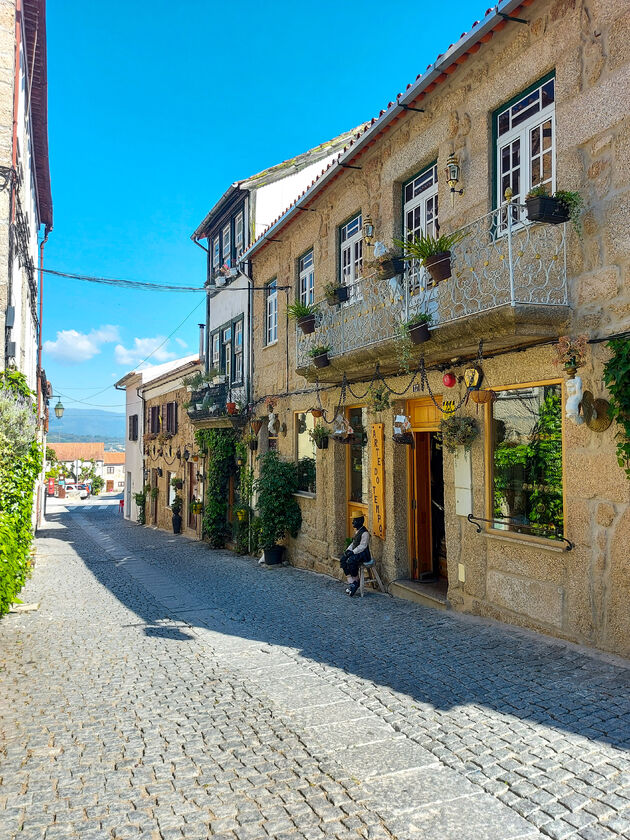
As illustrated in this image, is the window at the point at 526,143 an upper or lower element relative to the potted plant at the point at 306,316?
upper

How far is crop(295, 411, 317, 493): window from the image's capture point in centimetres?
1291

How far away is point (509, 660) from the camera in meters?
6.01

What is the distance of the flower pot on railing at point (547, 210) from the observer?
20.0ft

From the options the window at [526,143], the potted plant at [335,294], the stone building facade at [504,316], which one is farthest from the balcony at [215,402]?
the window at [526,143]

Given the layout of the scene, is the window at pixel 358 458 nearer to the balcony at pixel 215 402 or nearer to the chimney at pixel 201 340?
the balcony at pixel 215 402

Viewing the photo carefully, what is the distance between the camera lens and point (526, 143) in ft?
23.5

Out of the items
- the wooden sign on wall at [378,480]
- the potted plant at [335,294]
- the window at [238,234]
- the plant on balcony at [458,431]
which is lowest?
the wooden sign on wall at [378,480]

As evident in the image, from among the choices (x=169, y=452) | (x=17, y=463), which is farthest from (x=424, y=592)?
(x=169, y=452)

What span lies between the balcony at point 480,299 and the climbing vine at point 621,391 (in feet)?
2.80

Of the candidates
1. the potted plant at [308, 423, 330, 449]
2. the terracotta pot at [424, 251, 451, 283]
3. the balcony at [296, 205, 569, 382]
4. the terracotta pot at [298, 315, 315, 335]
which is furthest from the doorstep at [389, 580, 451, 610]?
the terracotta pot at [298, 315, 315, 335]

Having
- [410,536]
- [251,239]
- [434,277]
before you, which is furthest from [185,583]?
[251,239]

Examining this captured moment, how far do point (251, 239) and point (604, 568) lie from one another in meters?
13.1

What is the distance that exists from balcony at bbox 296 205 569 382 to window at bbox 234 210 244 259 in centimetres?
863

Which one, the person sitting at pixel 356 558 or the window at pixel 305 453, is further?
the window at pixel 305 453
